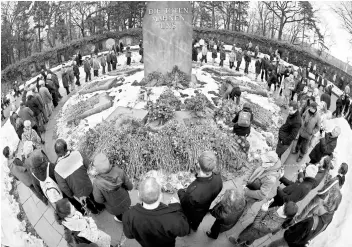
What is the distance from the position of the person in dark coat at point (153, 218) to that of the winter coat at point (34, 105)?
21.2 ft

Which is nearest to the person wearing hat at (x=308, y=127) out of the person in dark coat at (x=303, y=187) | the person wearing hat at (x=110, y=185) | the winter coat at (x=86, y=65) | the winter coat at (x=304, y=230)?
the person in dark coat at (x=303, y=187)

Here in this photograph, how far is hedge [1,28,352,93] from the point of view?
1712 cm

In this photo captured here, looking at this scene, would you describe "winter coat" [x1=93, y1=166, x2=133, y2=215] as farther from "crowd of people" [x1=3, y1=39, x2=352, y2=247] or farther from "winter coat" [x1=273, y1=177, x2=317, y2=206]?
"winter coat" [x1=273, y1=177, x2=317, y2=206]

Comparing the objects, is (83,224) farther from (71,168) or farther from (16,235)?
(16,235)

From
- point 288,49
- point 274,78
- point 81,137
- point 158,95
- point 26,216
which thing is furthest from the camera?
point 288,49

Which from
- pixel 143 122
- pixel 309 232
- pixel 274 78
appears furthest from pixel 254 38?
pixel 309 232

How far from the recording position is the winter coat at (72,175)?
4418 millimetres

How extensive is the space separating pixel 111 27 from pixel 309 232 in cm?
2775

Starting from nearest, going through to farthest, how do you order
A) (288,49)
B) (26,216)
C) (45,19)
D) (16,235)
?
(16,235), (26,216), (288,49), (45,19)

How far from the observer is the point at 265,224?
404 centimetres

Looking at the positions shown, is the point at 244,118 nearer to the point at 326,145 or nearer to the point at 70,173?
the point at 326,145

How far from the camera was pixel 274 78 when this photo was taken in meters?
11.6

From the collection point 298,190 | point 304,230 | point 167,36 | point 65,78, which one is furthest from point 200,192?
point 65,78

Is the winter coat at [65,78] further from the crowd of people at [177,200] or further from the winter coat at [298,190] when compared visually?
the winter coat at [298,190]
